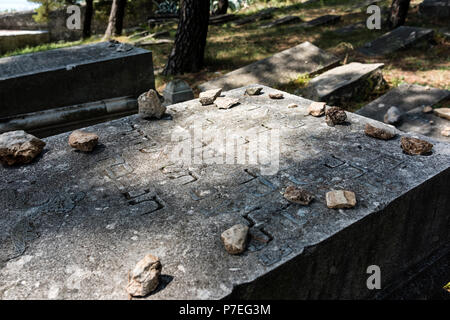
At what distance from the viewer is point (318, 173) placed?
2008mm

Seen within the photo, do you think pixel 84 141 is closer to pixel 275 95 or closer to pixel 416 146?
pixel 275 95

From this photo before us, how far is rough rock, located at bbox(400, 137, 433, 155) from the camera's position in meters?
2.10

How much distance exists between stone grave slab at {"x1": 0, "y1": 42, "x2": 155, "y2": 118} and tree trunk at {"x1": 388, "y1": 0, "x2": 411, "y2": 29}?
4.82 m

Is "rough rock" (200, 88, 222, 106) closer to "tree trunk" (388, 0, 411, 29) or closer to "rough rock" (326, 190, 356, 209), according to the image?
"rough rock" (326, 190, 356, 209)

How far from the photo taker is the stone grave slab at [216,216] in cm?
144

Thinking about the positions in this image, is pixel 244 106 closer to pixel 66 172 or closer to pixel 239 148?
pixel 239 148

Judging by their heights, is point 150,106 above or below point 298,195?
above

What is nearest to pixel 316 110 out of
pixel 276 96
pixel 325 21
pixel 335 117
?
pixel 335 117

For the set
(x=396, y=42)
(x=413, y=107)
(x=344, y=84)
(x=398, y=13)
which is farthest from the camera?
(x=398, y=13)

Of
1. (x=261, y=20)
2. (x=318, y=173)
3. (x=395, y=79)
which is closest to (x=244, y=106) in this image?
(x=318, y=173)

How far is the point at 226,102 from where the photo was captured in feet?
9.61

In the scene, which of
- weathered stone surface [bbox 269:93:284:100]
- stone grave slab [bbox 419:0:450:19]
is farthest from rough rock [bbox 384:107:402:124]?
stone grave slab [bbox 419:0:450:19]

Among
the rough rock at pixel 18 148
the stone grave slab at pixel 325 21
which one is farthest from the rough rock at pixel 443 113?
the stone grave slab at pixel 325 21

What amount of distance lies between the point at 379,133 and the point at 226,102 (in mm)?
1169
